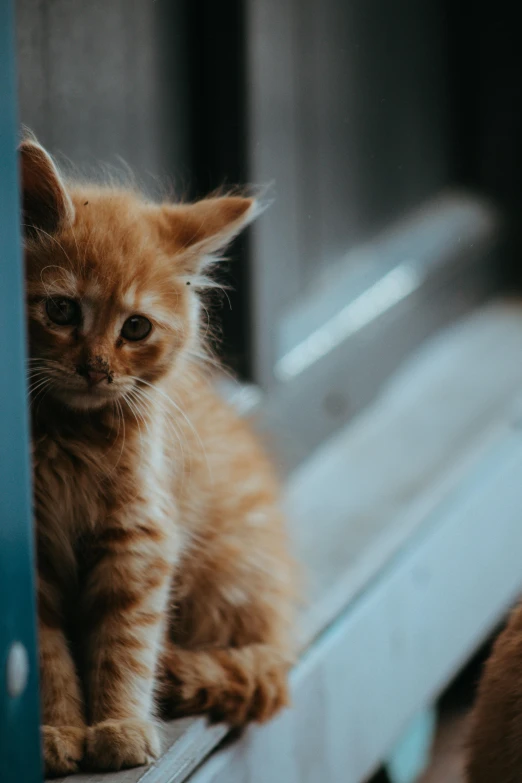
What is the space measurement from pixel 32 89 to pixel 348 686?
0.75 meters

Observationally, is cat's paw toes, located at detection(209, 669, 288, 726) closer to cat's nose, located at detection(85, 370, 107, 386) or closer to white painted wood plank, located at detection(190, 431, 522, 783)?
white painted wood plank, located at detection(190, 431, 522, 783)

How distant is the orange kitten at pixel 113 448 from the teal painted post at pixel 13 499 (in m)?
0.08

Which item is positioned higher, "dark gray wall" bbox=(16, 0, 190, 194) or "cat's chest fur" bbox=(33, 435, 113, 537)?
"dark gray wall" bbox=(16, 0, 190, 194)

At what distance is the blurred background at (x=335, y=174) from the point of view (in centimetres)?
94

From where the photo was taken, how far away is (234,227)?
687 mm

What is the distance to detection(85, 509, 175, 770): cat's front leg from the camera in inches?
27.0

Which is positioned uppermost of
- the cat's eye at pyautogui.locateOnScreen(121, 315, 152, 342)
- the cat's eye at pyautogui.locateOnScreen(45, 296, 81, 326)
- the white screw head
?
the cat's eye at pyautogui.locateOnScreen(45, 296, 81, 326)

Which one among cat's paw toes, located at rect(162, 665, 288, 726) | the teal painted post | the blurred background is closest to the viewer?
the teal painted post

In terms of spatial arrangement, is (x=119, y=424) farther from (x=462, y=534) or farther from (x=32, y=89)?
(x=462, y=534)

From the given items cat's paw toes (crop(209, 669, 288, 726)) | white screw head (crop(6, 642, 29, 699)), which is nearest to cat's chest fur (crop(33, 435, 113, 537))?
white screw head (crop(6, 642, 29, 699))

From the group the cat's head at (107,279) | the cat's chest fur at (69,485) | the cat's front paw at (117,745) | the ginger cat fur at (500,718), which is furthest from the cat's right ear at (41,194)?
the ginger cat fur at (500,718)

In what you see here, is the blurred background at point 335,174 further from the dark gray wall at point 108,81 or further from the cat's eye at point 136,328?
the cat's eye at point 136,328

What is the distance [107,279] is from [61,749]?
33 centimetres

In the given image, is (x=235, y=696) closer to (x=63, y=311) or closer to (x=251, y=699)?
(x=251, y=699)
